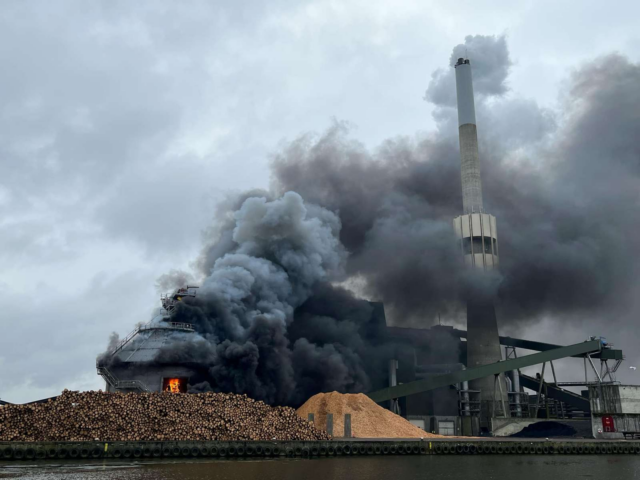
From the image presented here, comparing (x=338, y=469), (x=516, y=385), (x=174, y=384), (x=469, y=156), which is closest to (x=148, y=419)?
(x=338, y=469)

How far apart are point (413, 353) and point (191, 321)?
2898cm

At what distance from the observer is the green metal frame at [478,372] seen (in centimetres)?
5816

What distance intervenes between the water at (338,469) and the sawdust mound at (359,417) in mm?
10405

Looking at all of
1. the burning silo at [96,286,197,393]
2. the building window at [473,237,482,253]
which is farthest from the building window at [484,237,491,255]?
the burning silo at [96,286,197,393]

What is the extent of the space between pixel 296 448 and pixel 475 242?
163 feet

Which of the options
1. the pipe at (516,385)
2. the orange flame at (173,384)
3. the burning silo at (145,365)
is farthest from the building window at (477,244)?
the orange flame at (173,384)

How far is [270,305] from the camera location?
55.9 m

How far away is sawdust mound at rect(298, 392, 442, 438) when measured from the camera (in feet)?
149

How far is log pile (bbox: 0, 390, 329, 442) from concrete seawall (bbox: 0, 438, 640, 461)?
1035 mm

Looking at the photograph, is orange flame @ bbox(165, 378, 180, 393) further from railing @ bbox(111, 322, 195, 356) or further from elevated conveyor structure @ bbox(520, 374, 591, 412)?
elevated conveyor structure @ bbox(520, 374, 591, 412)

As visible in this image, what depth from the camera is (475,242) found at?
3022 inches

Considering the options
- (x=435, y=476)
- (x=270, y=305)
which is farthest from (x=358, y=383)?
(x=435, y=476)

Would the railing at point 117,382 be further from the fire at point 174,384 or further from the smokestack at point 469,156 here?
the smokestack at point 469,156

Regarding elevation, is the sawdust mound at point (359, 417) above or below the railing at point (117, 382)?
below
